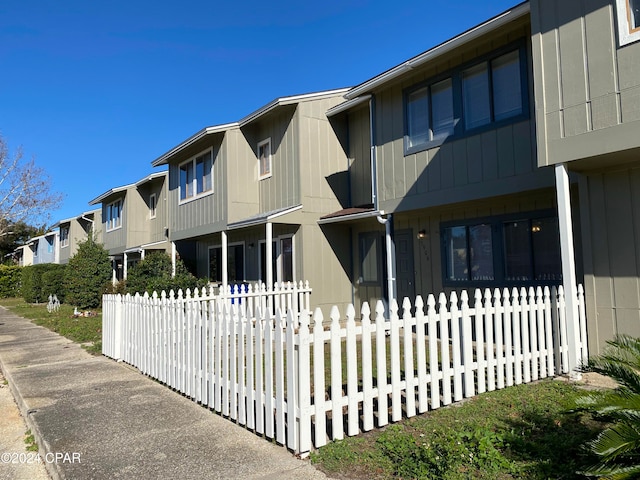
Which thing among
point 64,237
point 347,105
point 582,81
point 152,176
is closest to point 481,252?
point 582,81

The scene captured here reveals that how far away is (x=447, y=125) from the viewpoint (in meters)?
9.41

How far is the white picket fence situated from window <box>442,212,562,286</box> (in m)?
1.83

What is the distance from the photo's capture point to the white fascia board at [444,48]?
25.0ft

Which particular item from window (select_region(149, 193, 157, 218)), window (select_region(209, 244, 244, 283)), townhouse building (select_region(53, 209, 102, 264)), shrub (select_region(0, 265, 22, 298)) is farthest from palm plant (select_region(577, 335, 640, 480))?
shrub (select_region(0, 265, 22, 298))

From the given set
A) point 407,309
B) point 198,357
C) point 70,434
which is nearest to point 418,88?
point 407,309

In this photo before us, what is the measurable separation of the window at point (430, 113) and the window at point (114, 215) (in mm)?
21062

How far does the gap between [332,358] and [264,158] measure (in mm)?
11534

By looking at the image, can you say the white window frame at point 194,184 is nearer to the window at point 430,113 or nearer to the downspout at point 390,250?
the downspout at point 390,250

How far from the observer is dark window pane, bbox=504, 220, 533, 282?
8.80 m

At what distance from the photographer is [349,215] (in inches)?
465

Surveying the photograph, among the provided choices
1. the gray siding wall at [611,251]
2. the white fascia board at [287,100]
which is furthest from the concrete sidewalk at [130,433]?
the white fascia board at [287,100]

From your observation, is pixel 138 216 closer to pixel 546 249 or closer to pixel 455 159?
pixel 455 159

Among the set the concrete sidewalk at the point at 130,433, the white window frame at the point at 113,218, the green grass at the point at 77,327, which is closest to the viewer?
the concrete sidewalk at the point at 130,433

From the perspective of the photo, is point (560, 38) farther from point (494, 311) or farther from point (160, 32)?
point (160, 32)
